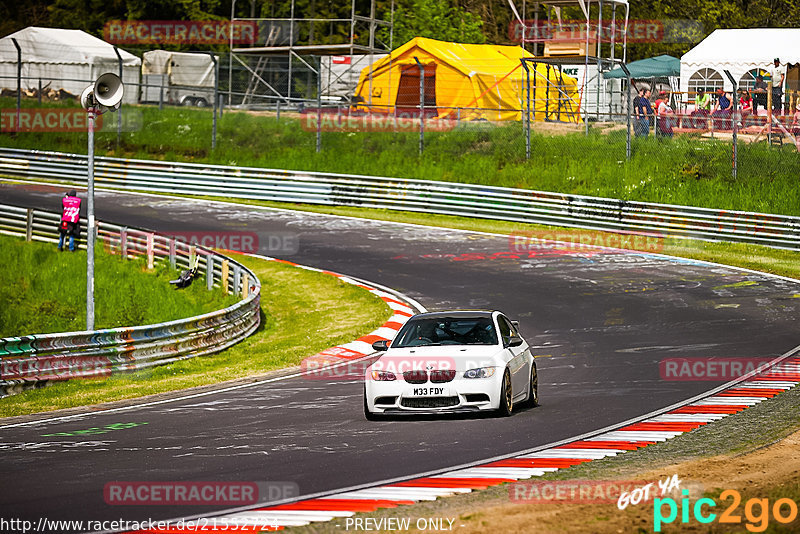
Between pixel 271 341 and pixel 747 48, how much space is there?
2763 cm

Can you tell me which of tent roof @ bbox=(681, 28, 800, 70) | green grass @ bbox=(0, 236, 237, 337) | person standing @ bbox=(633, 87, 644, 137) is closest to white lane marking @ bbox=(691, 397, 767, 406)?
green grass @ bbox=(0, 236, 237, 337)

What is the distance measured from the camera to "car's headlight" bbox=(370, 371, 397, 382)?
39.8 feet

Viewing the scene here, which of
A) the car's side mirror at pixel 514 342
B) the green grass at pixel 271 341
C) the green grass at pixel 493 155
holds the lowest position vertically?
the green grass at pixel 271 341

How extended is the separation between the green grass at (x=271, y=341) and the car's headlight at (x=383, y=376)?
434cm

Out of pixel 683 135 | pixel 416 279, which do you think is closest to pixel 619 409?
pixel 416 279

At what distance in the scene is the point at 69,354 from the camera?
16281 millimetres

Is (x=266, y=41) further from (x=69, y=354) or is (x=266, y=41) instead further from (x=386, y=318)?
(x=69, y=354)

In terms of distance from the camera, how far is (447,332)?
13.2 metres

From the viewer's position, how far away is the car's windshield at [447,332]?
1294 centimetres

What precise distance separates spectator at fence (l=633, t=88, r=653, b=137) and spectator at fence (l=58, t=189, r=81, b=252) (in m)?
16.2

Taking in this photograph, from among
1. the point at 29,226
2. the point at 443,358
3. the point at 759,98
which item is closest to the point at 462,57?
the point at 759,98

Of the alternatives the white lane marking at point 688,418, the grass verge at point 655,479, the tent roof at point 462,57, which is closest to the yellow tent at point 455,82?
the tent roof at point 462,57

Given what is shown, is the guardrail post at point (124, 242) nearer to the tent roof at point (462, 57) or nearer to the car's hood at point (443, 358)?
the car's hood at point (443, 358)

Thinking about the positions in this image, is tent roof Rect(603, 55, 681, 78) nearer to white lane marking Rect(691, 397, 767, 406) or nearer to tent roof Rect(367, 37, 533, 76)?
tent roof Rect(367, 37, 533, 76)
